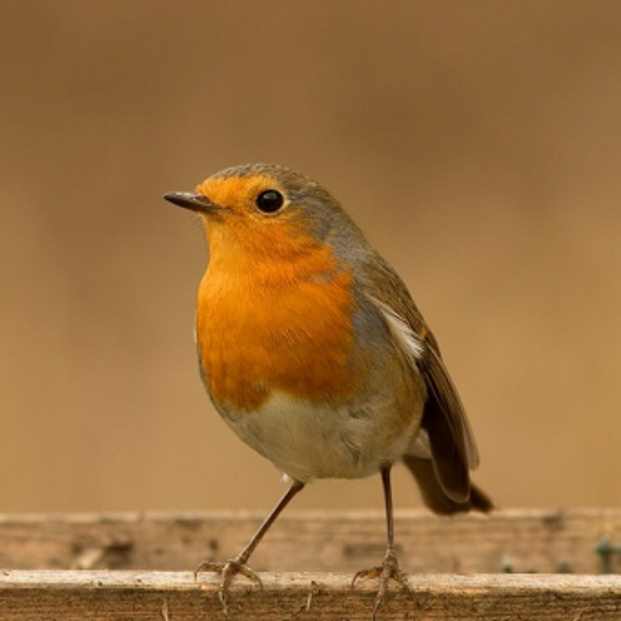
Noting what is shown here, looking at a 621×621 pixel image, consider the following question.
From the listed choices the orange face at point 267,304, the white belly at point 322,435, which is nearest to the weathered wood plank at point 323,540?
the white belly at point 322,435

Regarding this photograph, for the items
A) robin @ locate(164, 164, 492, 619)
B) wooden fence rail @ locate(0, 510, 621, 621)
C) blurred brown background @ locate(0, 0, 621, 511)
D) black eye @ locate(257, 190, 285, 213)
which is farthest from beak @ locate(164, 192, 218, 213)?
blurred brown background @ locate(0, 0, 621, 511)

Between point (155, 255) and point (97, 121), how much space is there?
0.92 metres

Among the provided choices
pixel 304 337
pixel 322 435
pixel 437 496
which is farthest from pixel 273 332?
pixel 437 496

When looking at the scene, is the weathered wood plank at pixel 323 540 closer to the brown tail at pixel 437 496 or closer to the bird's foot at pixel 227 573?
the brown tail at pixel 437 496

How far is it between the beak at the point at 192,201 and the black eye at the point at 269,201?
4.6 inches

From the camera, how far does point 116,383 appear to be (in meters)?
7.95

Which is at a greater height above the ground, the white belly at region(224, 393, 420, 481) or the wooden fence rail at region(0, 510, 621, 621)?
the white belly at region(224, 393, 420, 481)

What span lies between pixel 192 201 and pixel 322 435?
634mm

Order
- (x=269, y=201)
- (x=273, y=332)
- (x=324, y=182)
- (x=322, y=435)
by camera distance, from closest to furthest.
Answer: (x=273, y=332), (x=322, y=435), (x=269, y=201), (x=324, y=182)

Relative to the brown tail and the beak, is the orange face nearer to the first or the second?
the beak

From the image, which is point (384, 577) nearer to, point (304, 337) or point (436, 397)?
point (304, 337)

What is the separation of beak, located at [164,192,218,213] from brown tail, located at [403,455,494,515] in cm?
116

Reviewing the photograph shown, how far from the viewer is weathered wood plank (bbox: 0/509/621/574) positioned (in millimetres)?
5191

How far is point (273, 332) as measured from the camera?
4.26m
